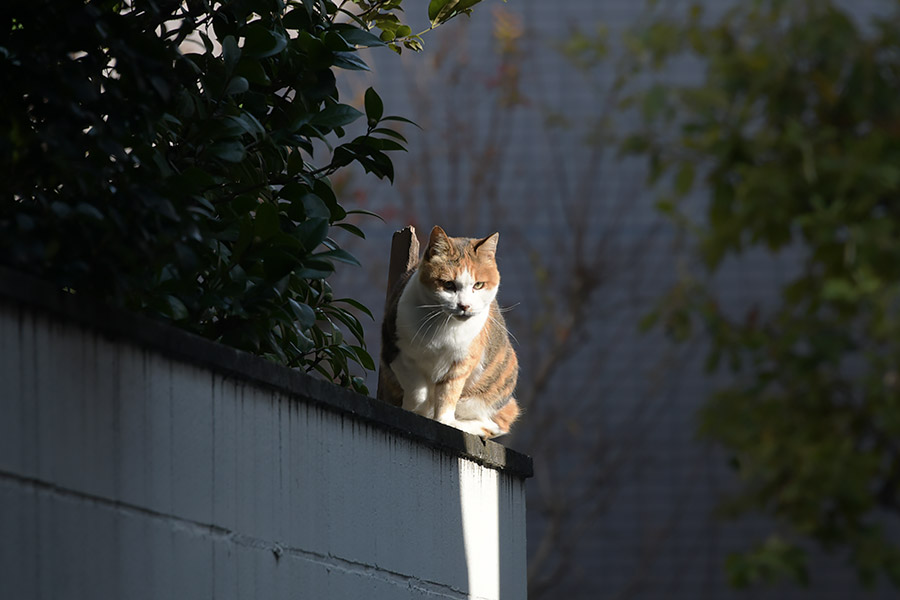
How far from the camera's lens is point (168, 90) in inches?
56.2

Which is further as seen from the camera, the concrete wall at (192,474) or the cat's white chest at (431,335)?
the cat's white chest at (431,335)

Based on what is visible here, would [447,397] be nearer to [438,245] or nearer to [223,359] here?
[438,245]

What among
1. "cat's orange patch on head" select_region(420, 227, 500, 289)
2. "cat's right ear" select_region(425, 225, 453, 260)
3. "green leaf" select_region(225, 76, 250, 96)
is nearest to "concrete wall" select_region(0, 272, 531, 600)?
"green leaf" select_region(225, 76, 250, 96)

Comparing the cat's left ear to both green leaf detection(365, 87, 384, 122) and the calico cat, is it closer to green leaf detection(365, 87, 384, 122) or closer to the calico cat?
the calico cat

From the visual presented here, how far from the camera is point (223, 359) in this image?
1565 mm

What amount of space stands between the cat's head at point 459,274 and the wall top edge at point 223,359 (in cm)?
62

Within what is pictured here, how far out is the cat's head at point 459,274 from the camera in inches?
117

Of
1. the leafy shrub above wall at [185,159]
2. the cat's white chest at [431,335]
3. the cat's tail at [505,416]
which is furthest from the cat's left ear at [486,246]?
the leafy shrub above wall at [185,159]

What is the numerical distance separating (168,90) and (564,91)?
6.32 metres

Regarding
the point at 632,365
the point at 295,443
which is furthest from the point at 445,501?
the point at 632,365

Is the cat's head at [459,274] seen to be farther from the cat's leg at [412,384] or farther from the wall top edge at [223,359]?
the wall top edge at [223,359]

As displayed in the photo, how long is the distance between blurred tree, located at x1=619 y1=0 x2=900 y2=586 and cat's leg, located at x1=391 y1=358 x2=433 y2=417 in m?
2.92

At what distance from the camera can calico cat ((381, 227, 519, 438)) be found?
290cm

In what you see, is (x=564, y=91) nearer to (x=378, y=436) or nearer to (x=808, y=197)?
(x=808, y=197)
